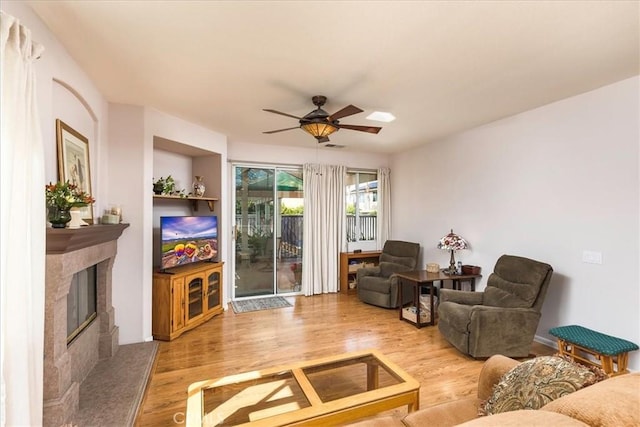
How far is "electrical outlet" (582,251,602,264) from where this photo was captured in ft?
9.52

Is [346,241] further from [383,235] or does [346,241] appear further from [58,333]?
[58,333]

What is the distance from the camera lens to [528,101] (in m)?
3.23

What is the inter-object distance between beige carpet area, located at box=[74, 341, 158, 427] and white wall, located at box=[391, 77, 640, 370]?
162 inches

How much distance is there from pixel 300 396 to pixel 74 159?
2557 millimetres

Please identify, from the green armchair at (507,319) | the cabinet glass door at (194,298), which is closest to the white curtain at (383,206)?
the green armchair at (507,319)

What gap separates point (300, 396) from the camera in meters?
1.89

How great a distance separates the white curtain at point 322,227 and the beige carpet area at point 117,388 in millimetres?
2869

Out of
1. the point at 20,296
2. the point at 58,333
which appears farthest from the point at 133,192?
the point at 20,296

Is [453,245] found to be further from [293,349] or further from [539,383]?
[539,383]

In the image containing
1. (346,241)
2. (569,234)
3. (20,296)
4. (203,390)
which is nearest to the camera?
(20,296)

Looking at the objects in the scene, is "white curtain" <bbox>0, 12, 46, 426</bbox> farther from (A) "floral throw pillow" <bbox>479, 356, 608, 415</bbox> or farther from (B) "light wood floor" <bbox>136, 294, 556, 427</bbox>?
(A) "floral throw pillow" <bbox>479, 356, 608, 415</bbox>

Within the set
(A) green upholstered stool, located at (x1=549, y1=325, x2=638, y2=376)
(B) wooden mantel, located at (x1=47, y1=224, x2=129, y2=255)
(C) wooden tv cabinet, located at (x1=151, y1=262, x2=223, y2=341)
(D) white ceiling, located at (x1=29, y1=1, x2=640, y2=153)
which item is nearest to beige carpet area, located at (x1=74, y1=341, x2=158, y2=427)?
(C) wooden tv cabinet, located at (x1=151, y1=262, x2=223, y2=341)

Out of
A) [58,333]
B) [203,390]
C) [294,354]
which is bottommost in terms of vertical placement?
[294,354]

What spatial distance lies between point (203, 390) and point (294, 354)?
1.41 meters
